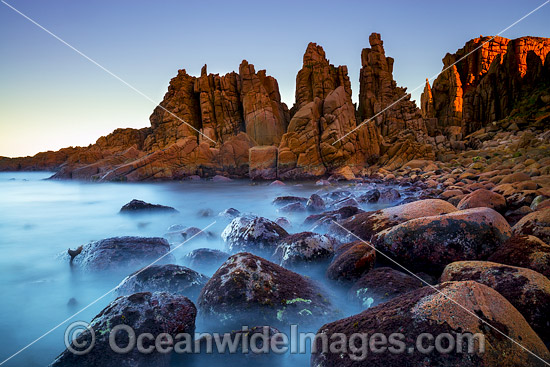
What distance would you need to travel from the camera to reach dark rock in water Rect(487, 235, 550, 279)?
291 centimetres

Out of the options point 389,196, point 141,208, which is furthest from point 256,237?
point 389,196

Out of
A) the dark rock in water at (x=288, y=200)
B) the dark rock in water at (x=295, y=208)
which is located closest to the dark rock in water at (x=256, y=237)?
the dark rock in water at (x=295, y=208)

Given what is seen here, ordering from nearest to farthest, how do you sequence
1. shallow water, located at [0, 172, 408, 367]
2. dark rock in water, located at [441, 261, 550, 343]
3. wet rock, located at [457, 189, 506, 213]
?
1. dark rock in water, located at [441, 261, 550, 343]
2. shallow water, located at [0, 172, 408, 367]
3. wet rock, located at [457, 189, 506, 213]

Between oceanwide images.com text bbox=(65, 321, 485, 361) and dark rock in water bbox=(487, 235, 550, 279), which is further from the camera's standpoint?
dark rock in water bbox=(487, 235, 550, 279)

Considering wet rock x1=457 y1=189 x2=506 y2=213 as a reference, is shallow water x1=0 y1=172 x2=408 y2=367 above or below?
below

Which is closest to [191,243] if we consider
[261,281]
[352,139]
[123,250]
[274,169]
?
[123,250]

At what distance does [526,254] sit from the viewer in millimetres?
3062

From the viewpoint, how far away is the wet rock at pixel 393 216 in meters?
5.02

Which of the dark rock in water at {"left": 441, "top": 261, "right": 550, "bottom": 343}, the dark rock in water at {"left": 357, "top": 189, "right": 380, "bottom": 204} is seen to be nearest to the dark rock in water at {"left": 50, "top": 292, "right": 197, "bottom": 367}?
the dark rock in water at {"left": 441, "top": 261, "right": 550, "bottom": 343}

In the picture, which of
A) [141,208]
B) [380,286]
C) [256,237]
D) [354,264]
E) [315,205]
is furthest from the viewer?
[141,208]

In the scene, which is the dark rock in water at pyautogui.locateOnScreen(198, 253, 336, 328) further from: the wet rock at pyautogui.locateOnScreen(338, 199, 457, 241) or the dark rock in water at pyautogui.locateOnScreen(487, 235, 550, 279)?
the wet rock at pyautogui.locateOnScreen(338, 199, 457, 241)

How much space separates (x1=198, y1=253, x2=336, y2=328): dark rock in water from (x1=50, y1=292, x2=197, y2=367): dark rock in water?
0.31 metres

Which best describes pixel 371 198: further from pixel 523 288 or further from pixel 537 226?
pixel 523 288

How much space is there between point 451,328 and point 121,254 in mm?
4835
